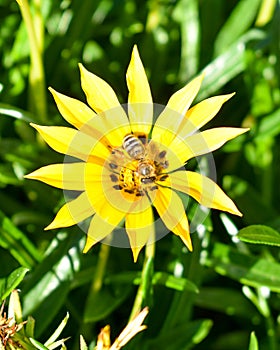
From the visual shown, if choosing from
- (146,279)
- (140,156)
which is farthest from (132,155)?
(146,279)

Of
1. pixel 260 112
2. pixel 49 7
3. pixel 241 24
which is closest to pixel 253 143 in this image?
pixel 260 112

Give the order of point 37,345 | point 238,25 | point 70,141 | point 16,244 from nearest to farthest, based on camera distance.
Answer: point 37,345, point 70,141, point 16,244, point 238,25

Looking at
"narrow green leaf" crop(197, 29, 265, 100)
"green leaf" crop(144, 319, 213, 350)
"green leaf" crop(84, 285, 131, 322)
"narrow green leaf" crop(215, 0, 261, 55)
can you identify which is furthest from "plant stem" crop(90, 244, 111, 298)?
"narrow green leaf" crop(215, 0, 261, 55)

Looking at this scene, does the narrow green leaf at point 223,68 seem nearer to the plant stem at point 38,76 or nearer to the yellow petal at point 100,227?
the plant stem at point 38,76

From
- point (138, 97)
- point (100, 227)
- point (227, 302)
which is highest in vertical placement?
point (138, 97)

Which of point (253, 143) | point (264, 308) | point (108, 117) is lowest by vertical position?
point (264, 308)

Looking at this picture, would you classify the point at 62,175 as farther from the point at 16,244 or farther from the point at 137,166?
the point at 16,244

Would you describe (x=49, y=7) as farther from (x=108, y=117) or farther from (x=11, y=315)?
(x=11, y=315)
